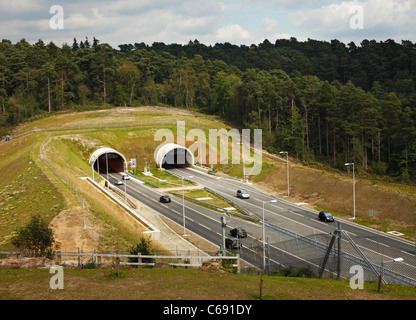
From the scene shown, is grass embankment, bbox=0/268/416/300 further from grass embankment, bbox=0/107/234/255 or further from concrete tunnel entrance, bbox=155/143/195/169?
concrete tunnel entrance, bbox=155/143/195/169

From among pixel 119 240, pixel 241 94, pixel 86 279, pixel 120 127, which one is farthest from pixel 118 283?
pixel 241 94

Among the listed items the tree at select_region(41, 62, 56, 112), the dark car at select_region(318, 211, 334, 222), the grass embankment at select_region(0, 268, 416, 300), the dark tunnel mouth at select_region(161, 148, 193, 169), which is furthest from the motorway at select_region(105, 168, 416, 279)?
the tree at select_region(41, 62, 56, 112)

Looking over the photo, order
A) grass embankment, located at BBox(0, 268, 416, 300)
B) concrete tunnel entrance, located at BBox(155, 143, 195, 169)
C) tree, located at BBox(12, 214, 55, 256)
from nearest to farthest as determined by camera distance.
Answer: grass embankment, located at BBox(0, 268, 416, 300), tree, located at BBox(12, 214, 55, 256), concrete tunnel entrance, located at BBox(155, 143, 195, 169)

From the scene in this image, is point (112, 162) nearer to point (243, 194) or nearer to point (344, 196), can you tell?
point (243, 194)

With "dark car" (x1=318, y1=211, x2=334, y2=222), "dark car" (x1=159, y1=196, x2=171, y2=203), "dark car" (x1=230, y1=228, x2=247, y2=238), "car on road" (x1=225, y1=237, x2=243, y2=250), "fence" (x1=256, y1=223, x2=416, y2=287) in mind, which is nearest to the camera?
"fence" (x1=256, y1=223, x2=416, y2=287)

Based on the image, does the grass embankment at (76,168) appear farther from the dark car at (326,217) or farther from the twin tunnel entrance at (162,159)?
the dark car at (326,217)
